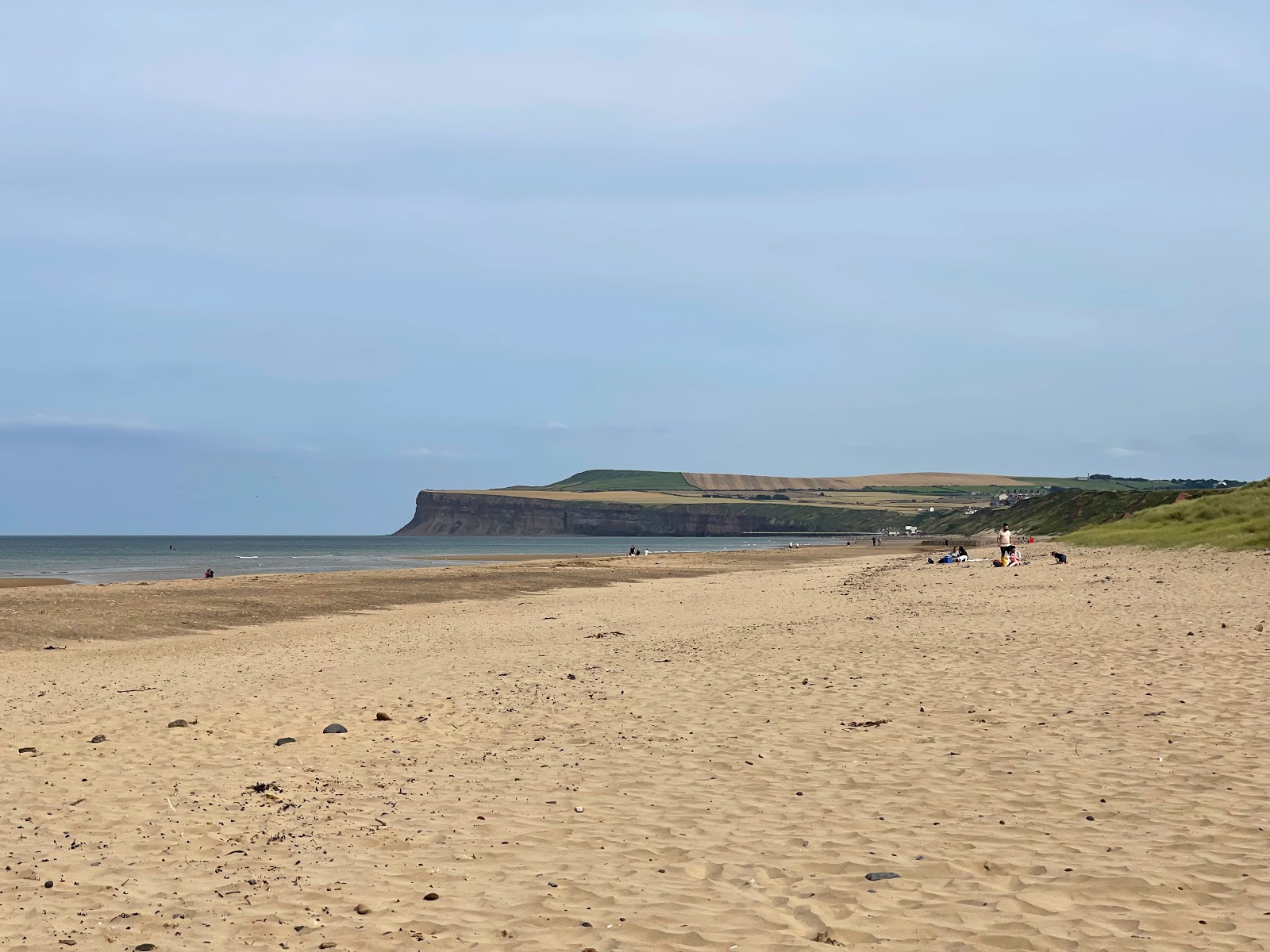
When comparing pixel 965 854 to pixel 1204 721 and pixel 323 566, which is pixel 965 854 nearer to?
pixel 1204 721

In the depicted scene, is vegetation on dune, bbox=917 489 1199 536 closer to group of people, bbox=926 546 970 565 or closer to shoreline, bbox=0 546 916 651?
group of people, bbox=926 546 970 565

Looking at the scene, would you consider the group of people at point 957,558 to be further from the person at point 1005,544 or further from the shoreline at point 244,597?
the shoreline at point 244,597

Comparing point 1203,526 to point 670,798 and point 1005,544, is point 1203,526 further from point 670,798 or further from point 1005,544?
point 670,798

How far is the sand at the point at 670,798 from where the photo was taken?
20.7 feet

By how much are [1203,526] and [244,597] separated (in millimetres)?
40609

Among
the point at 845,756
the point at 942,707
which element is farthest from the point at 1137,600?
the point at 845,756

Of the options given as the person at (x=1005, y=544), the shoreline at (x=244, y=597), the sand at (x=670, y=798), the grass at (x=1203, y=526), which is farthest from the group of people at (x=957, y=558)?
the sand at (x=670, y=798)

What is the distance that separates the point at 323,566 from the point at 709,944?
79.1 meters

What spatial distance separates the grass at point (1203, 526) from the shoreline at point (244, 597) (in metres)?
21.5

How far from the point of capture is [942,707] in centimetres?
1195

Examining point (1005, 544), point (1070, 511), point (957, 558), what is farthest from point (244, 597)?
point (1070, 511)

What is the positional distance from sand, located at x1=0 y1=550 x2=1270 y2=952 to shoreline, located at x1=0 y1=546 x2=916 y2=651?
9221 mm

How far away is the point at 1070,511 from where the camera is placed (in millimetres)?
116438

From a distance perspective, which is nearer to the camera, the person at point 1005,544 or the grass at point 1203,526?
the person at point 1005,544
